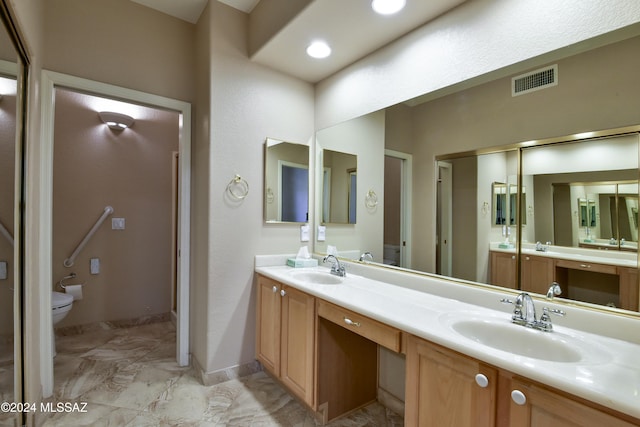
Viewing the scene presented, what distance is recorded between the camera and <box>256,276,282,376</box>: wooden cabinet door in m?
2.04

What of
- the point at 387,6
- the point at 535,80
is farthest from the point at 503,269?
the point at 387,6

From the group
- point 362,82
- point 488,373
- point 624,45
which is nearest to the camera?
point 488,373

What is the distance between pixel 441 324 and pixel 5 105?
1.92 metres

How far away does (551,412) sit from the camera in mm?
807

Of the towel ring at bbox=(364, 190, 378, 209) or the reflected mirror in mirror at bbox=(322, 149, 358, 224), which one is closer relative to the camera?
the towel ring at bbox=(364, 190, 378, 209)

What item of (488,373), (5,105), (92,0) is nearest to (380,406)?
(488,373)

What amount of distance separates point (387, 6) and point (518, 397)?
1855 millimetres

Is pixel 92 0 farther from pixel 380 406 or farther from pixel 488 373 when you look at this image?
pixel 380 406

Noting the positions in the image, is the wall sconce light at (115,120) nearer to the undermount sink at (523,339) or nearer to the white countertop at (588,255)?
the undermount sink at (523,339)

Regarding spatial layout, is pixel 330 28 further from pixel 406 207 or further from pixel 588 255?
pixel 588 255

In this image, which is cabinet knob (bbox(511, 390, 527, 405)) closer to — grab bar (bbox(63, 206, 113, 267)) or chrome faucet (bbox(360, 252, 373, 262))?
chrome faucet (bbox(360, 252, 373, 262))

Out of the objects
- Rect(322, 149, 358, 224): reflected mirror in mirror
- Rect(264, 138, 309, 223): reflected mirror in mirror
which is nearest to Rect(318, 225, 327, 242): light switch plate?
Rect(322, 149, 358, 224): reflected mirror in mirror

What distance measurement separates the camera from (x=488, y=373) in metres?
0.93

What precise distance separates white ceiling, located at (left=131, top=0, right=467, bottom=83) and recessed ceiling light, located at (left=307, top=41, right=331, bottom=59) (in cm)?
4
